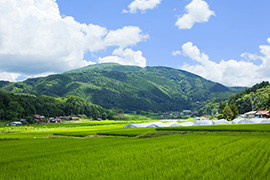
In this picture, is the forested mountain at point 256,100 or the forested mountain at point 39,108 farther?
the forested mountain at point 256,100

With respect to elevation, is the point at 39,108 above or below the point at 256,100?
above

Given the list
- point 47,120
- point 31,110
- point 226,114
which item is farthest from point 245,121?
point 31,110

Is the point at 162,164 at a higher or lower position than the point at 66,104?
lower

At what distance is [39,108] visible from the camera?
13425 cm

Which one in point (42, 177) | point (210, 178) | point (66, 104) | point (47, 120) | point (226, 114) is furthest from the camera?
point (66, 104)

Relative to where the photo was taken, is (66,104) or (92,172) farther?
(66,104)

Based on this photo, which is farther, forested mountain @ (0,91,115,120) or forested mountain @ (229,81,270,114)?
forested mountain @ (229,81,270,114)

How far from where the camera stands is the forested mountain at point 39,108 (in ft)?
351

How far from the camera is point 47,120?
121 meters

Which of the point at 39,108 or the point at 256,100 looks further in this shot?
the point at 39,108

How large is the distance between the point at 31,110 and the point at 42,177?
125 metres

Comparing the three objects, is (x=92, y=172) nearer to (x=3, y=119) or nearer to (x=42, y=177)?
(x=42, y=177)

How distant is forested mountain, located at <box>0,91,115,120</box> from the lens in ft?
351

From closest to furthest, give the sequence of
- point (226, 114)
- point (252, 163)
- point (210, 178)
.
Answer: point (210, 178) → point (252, 163) → point (226, 114)
